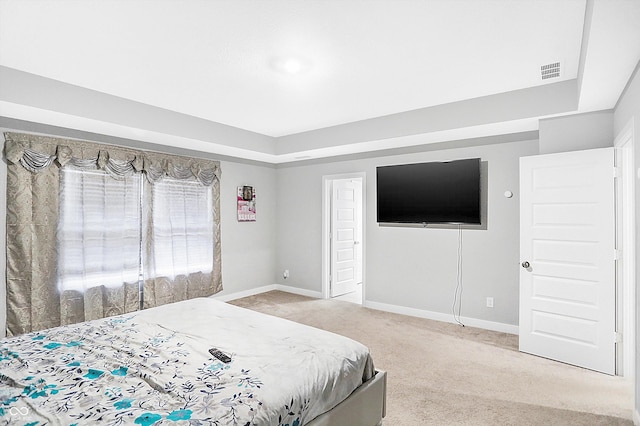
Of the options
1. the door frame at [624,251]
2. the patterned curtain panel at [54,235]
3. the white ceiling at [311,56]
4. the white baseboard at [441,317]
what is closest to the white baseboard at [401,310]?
the white baseboard at [441,317]

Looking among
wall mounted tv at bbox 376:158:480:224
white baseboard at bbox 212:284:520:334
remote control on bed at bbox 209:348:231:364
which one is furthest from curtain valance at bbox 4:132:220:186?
remote control on bed at bbox 209:348:231:364

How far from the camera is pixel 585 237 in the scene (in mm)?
3098

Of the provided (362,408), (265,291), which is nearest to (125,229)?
(265,291)

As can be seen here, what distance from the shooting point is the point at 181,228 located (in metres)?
4.88

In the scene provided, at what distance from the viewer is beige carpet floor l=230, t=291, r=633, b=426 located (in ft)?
7.88

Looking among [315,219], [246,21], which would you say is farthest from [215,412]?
[315,219]

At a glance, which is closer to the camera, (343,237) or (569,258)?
(569,258)

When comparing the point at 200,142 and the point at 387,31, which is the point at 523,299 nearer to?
the point at 387,31

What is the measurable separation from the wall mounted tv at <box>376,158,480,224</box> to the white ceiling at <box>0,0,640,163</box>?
1.99 ft

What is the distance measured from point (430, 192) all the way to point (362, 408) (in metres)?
3.10

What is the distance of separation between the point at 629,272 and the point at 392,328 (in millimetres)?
2332

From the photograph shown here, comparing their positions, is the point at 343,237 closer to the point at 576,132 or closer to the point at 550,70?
the point at 576,132

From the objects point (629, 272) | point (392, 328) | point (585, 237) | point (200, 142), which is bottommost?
point (392, 328)

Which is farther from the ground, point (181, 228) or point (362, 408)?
point (181, 228)
